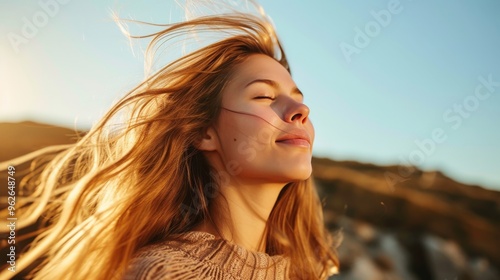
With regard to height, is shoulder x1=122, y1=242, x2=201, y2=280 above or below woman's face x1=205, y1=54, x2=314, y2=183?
below

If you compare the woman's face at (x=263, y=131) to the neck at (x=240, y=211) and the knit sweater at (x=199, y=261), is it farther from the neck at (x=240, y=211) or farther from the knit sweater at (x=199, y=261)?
the knit sweater at (x=199, y=261)

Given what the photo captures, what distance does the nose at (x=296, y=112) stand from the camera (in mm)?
1702

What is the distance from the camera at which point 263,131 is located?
1.68 metres

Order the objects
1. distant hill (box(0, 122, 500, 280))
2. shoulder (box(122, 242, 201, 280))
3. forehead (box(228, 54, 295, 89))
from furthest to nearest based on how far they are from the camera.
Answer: distant hill (box(0, 122, 500, 280)), forehead (box(228, 54, 295, 89)), shoulder (box(122, 242, 201, 280))

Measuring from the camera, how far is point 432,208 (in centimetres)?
321

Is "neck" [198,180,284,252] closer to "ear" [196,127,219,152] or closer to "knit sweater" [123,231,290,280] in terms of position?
"knit sweater" [123,231,290,280]

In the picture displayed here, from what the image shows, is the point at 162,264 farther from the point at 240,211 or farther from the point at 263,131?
the point at 263,131

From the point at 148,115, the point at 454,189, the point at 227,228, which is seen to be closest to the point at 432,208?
the point at 454,189

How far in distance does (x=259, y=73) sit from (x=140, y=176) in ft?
2.22

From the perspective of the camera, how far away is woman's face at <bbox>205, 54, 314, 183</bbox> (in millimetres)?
1673

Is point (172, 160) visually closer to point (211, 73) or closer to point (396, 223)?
point (211, 73)

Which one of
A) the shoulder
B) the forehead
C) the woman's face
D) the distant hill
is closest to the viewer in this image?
the shoulder

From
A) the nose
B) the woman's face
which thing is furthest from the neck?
the nose

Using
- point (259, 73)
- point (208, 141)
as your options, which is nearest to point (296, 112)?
point (259, 73)
